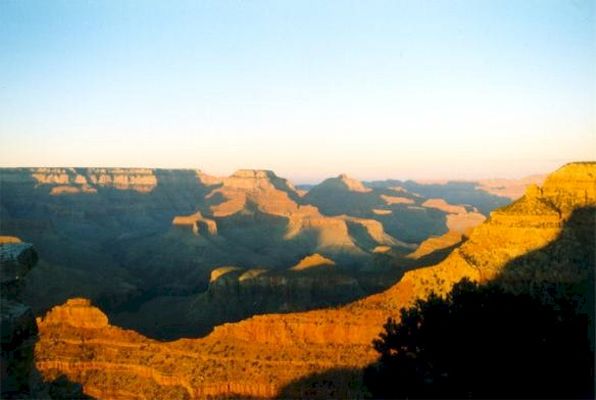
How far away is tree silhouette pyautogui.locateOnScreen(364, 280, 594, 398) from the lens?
16484 mm

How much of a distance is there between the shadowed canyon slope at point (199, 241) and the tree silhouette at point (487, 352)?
3779 cm

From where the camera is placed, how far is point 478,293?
19.6m

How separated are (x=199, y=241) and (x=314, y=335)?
8721cm

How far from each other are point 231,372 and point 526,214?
769 inches

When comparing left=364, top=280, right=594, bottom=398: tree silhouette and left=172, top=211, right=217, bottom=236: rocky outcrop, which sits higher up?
left=364, top=280, right=594, bottom=398: tree silhouette

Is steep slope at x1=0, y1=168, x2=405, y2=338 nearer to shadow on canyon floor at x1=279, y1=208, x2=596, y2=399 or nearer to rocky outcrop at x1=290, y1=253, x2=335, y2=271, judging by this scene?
rocky outcrop at x1=290, y1=253, x2=335, y2=271

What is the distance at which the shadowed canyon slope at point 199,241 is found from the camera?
66438mm

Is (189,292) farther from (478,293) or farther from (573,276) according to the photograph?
(478,293)

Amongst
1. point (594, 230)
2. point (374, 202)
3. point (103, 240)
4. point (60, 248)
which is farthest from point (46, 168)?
point (594, 230)

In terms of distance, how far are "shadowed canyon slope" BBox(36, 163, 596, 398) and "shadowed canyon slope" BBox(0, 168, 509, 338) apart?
1538cm

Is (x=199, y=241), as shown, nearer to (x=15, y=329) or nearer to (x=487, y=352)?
(x=487, y=352)

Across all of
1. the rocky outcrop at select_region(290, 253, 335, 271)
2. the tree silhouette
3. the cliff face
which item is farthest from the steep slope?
the cliff face

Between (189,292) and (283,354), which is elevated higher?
(283,354)

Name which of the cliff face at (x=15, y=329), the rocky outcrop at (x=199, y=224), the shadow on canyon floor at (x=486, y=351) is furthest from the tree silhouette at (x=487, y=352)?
the rocky outcrop at (x=199, y=224)
